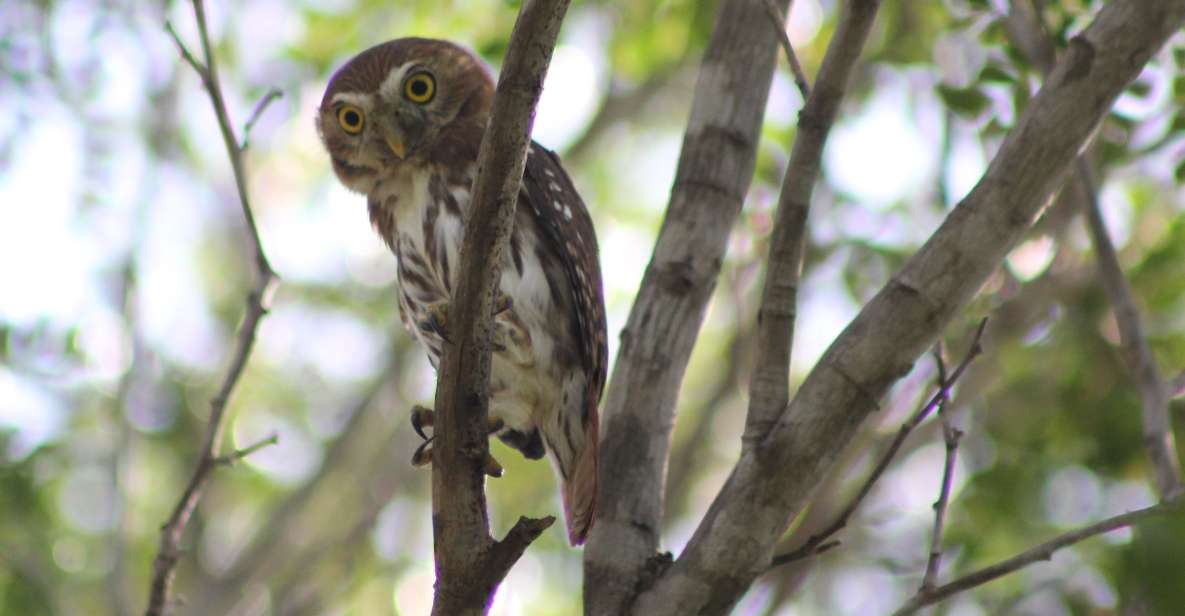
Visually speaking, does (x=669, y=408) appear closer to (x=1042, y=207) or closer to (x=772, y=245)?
(x=772, y=245)

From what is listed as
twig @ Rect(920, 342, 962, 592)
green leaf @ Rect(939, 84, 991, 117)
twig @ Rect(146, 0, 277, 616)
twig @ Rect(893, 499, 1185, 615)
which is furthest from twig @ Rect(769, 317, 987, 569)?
twig @ Rect(146, 0, 277, 616)

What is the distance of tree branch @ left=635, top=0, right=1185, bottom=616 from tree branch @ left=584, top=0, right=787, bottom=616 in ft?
1.50

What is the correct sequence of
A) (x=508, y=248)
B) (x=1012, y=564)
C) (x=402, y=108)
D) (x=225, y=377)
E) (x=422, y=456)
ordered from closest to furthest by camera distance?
1. (x=1012, y=564)
2. (x=225, y=377)
3. (x=422, y=456)
4. (x=508, y=248)
5. (x=402, y=108)

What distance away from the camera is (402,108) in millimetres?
4359

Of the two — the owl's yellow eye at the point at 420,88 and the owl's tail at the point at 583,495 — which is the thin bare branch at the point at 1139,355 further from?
the owl's yellow eye at the point at 420,88

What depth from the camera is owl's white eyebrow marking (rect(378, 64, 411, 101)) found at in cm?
442

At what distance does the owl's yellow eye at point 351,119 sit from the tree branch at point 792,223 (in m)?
2.06

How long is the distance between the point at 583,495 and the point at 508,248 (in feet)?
2.50

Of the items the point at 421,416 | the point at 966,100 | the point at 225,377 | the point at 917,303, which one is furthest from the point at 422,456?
the point at 966,100

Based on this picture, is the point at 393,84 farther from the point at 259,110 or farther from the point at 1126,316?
the point at 1126,316

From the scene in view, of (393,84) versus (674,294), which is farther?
(393,84)

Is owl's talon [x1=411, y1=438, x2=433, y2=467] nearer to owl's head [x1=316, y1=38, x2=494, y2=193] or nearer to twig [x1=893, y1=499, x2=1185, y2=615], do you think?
owl's head [x1=316, y1=38, x2=494, y2=193]

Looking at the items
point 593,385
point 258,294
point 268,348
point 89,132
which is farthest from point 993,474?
point 268,348

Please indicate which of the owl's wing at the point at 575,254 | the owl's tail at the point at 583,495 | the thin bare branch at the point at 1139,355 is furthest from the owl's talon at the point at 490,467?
the thin bare branch at the point at 1139,355
